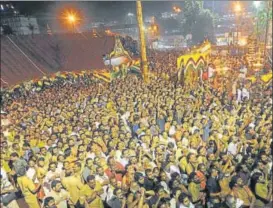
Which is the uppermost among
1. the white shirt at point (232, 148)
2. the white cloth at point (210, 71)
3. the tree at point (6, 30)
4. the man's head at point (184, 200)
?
the tree at point (6, 30)

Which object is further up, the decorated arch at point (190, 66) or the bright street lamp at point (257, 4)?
the bright street lamp at point (257, 4)

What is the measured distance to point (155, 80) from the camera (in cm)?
1098

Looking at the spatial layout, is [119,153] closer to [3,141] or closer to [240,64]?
[3,141]

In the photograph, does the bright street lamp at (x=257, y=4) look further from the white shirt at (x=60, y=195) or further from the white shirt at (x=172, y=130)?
the white shirt at (x=60, y=195)

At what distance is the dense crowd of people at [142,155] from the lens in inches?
163

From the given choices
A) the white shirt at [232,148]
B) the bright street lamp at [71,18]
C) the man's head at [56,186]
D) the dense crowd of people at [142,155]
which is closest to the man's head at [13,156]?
the dense crowd of people at [142,155]

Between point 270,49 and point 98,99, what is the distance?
541 inches

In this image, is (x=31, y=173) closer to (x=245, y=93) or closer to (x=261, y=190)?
(x=261, y=190)

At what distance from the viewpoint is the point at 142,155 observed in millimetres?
5027

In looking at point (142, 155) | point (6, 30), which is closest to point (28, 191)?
point (142, 155)

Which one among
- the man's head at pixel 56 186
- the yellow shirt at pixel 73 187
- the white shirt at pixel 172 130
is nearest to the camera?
the man's head at pixel 56 186

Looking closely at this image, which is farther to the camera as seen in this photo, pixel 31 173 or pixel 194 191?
pixel 31 173

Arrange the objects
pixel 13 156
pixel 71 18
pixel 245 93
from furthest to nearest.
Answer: pixel 71 18
pixel 245 93
pixel 13 156

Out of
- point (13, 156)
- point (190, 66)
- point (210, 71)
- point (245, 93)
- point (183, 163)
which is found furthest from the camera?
point (210, 71)
